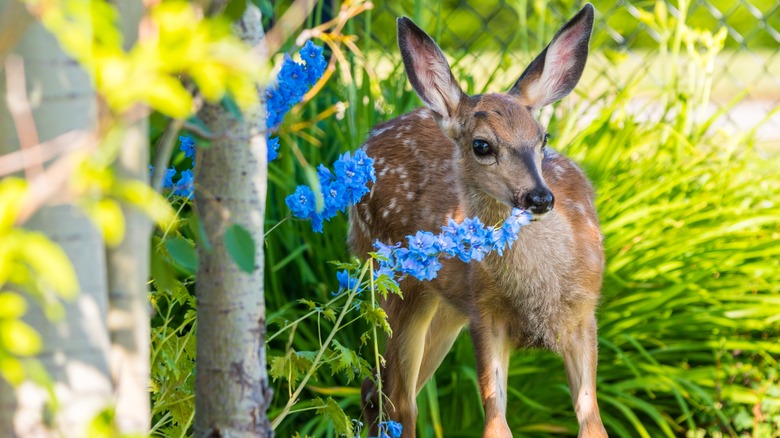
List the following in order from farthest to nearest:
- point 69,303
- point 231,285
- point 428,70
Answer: point 428,70 < point 231,285 < point 69,303

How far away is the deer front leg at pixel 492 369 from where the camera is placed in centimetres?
323

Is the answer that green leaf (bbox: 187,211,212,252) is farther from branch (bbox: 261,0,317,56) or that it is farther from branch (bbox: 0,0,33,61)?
branch (bbox: 0,0,33,61)

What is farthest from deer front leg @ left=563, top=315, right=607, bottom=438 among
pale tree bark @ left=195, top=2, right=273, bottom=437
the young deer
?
pale tree bark @ left=195, top=2, right=273, bottom=437

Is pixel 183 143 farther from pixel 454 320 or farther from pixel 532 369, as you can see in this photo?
pixel 532 369

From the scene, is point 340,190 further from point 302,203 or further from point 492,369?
point 492,369

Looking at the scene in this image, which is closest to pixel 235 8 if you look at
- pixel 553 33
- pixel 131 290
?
pixel 131 290

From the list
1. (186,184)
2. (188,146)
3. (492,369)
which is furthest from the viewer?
(492,369)

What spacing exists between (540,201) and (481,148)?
0.41 meters

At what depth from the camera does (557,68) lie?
3684 millimetres

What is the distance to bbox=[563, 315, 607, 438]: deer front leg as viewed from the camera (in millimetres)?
3260

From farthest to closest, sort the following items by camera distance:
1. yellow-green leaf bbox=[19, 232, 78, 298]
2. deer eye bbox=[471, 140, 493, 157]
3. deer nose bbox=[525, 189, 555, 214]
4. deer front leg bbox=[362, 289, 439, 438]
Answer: deer front leg bbox=[362, 289, 439, 438], deer eye bbox=[471, 140, 493, 157], deer nose bbox=[525, 189, 555, 214], yellow-green leaf bbox=[19, 232, 78, 298]

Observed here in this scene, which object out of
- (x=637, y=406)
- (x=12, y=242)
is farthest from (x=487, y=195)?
(x=12, y=242)

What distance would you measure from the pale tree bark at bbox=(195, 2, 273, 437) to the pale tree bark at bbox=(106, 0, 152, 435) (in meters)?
0.19

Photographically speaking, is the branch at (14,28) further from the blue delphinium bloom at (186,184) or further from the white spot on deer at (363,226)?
the white spot on deer at (363,226)
